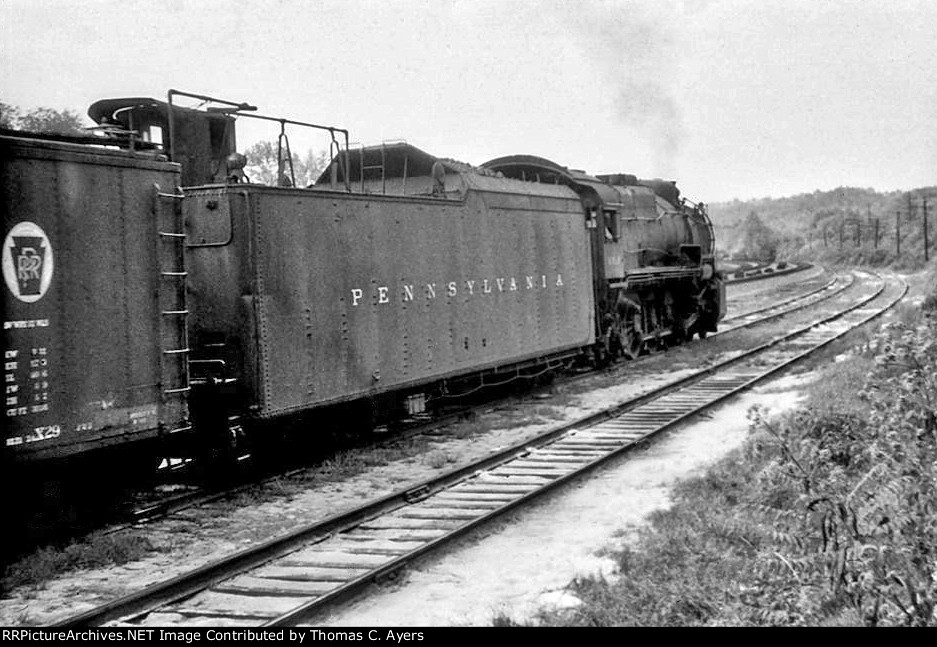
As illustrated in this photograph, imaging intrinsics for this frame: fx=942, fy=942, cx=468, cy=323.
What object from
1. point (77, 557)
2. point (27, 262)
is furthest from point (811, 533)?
point (27, 262)

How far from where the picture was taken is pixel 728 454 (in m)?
9.33

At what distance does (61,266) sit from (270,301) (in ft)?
7.27

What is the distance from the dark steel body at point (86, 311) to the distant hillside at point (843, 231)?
52.3 m

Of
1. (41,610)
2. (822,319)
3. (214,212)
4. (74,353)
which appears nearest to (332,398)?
(214,212)

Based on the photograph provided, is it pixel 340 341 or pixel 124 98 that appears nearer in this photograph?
pixel 124 98

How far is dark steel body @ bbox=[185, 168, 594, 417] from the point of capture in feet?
27.0

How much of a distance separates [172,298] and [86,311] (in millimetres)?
859

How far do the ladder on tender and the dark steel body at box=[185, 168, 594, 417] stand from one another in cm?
82

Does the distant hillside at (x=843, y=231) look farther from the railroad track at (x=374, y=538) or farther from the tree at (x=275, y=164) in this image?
the railroad track at (x=374, y=538)

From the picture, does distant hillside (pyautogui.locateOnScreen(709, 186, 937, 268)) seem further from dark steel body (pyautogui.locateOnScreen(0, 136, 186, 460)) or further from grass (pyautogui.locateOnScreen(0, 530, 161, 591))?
grass (pyautogui.locateOnScreen(0, 530, 161, 591))

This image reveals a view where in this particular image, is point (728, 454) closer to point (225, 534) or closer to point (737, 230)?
point (225, 534)

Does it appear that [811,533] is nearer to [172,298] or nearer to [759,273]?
[172,298]

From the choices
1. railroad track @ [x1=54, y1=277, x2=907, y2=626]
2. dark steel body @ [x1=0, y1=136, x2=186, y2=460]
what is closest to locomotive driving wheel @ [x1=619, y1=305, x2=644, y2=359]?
railroad track @ [x1=54, y1=277, x2=907, y2=626]

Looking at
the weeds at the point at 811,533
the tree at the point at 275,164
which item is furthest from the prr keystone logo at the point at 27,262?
the tree at the point at 275,164
